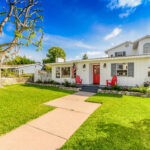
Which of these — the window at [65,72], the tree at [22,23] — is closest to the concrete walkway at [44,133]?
the tree at [22,23]

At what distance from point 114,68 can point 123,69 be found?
0.80 metres

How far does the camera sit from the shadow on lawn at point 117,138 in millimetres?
2969

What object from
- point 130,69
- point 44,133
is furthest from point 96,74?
point 44,133

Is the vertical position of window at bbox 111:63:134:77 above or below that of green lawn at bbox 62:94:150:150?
above

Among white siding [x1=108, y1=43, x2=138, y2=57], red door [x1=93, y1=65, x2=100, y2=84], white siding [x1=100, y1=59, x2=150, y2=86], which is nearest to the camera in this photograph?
white siding [x1=100, y1=59, x2=150, y2=86]

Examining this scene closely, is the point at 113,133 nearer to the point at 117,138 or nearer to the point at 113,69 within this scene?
the point at 117,138

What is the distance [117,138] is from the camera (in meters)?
3.31

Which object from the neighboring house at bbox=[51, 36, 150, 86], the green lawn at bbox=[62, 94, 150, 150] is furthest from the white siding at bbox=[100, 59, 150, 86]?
the green lawn at bbox=[62, 94, 150, 150]

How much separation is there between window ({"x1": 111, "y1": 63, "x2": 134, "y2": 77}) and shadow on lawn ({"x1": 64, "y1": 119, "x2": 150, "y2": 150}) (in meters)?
7.40

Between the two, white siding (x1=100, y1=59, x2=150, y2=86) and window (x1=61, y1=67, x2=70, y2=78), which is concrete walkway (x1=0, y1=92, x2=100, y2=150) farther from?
window (x1=61, y1=67, x2=70, y2=78)

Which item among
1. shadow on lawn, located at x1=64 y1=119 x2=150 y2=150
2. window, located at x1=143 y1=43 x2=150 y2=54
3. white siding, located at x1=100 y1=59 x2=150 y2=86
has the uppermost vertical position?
window, located at x1=143 y1=43 x2=150 y2=54

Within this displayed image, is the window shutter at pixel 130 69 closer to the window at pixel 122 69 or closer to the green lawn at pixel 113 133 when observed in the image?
the window at pixel 122 69

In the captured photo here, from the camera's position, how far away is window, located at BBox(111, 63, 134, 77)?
10.8 m

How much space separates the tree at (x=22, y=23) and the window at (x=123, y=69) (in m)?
6.87
